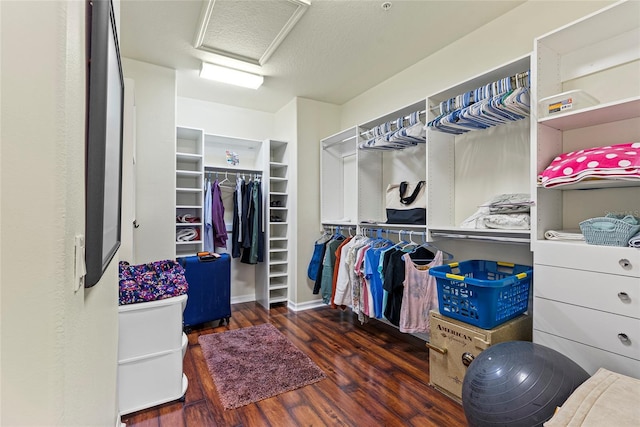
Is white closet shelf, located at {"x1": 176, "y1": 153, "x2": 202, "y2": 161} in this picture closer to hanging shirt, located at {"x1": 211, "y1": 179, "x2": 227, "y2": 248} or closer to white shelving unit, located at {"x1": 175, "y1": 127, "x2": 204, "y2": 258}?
white shelving unit, located at {"x1": 175, "y1": 127, "x2": 204, "y2": 258}

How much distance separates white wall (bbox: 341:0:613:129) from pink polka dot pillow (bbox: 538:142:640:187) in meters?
1.00

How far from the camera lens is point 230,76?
323 centimetres

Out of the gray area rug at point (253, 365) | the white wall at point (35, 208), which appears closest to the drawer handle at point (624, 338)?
the gray area rug at point (253, 365)

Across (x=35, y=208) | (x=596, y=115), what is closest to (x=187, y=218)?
(x=35, y=208)

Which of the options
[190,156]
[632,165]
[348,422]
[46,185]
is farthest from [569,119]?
[190,156]

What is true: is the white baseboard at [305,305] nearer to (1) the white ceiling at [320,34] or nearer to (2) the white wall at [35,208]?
(1) the white ceiling at [320,34]

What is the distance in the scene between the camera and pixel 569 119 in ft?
5.70

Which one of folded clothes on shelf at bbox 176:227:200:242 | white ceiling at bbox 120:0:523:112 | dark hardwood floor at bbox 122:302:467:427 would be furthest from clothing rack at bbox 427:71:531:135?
folded clothes on shelf at bbox 176:227:200:242

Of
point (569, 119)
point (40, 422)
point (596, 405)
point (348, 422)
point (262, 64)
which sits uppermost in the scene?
point (262, 64)

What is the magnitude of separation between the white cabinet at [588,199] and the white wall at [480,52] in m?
0.34

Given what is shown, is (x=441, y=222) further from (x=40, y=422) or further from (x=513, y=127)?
(x=40, y=422)

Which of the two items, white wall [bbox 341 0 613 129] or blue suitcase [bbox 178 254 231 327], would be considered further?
blue suitcase [bbox 178 254 231 327]

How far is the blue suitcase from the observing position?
3.23 metres

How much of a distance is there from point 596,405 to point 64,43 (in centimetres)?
182
